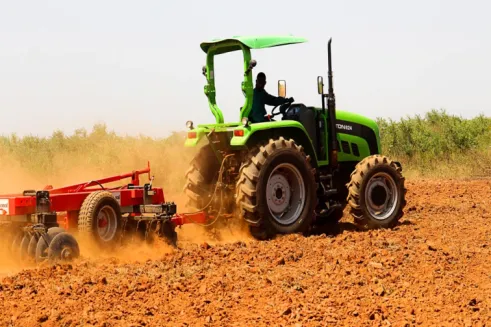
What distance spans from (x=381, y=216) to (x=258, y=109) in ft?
7.87

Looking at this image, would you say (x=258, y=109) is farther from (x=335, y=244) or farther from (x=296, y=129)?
(x=335, y=244)

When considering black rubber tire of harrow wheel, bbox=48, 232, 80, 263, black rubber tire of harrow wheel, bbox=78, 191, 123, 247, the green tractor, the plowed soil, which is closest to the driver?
the green tractor

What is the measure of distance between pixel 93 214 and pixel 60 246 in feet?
2.13

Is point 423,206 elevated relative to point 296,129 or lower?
lower

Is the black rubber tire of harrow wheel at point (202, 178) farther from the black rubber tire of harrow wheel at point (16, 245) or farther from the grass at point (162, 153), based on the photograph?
the grass at point (162, 153)

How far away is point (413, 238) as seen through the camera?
28.2 ft

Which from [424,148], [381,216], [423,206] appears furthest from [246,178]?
[424,148]

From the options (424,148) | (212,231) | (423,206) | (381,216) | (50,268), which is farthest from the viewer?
(424,148)

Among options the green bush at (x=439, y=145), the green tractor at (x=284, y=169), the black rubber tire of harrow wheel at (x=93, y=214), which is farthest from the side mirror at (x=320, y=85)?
the green bush at (x=439, y=145)

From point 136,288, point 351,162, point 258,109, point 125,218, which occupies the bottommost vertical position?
point 136,288

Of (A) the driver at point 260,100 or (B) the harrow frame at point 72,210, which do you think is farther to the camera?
(A) the driver at point 260,100

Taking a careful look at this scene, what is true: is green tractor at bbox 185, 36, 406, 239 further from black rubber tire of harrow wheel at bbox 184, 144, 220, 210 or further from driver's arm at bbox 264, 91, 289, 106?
driver's arm at bbox 264, 91, 289, 106

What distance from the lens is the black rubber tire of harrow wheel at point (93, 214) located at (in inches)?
297

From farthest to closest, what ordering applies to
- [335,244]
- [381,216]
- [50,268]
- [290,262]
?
[381,216] → [335,244] → [290,262] → [50,268]
